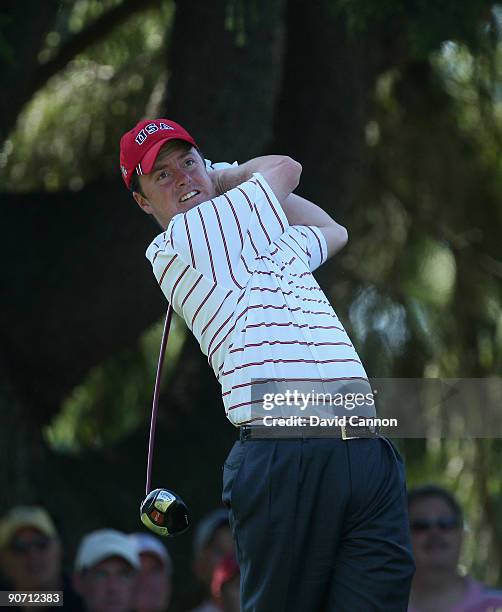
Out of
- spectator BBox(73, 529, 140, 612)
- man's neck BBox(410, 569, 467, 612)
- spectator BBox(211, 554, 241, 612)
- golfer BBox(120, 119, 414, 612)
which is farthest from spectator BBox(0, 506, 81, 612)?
golfer BBox(120, 119, 414, 612)

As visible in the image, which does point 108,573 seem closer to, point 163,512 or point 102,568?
point 102,568

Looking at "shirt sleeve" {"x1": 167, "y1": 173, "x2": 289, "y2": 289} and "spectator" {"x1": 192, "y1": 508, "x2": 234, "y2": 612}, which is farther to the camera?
"spectator" {"x1": 192, "y1": 508, "x2": 234, "y2": 612}

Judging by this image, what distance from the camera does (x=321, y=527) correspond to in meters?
2.87

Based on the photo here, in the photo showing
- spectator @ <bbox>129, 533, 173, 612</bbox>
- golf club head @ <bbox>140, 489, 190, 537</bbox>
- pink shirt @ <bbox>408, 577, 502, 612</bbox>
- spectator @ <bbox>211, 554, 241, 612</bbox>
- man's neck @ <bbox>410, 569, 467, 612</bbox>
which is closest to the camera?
golf club head @ <bbox>140, 489, 190, 537</bbox>

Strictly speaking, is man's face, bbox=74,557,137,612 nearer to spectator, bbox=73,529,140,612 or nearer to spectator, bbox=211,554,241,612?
spectator, bbox=73,529,140,612

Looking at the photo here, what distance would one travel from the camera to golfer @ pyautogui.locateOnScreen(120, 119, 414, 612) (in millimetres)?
2865

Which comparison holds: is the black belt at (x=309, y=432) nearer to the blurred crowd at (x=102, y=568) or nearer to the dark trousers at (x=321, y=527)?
the dark trousers at (x=321, y=527)

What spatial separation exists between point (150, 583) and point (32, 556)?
1.80 feet

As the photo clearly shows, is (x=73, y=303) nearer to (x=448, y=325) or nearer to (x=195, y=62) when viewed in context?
(x=195, y=62)

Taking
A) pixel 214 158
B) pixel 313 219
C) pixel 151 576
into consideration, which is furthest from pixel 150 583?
pixel 313 219

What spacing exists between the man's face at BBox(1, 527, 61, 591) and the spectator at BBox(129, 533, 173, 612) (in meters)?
0.37

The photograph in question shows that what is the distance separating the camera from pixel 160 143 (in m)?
3.16

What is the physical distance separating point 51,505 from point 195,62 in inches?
82.0

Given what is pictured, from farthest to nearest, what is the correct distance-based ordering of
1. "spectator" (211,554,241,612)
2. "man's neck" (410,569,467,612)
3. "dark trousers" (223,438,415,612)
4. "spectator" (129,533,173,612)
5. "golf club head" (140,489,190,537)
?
"spectator" (129,533,173,612)
"spectator" (211,554,241,612)
"man's neck" (410,569,467,612)
"golf club head" (140,489,190,537)
"dark trousers" (223,438,415,612)
